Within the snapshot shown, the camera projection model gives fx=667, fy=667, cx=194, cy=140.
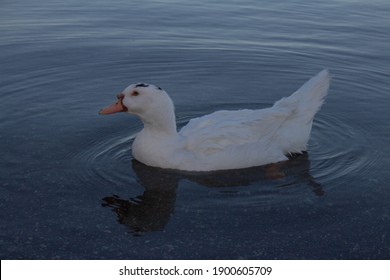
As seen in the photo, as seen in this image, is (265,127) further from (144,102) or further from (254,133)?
(144,102)

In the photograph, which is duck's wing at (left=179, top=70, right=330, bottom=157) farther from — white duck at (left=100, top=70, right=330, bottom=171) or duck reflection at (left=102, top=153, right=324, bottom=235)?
duck reflection at (left=102, top=153, right=324, bottom=235)

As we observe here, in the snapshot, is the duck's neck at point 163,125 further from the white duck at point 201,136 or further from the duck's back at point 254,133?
the duck's back at point 254,133

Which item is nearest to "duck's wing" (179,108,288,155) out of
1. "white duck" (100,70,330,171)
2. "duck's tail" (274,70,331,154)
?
"white duck" (100,70,330,171)

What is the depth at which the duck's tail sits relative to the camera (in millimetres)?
8602

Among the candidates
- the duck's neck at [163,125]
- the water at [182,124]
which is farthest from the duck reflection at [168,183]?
the duck's neck at [163,125]

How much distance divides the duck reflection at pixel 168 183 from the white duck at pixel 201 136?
0.10 metres

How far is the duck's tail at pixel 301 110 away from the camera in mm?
8602

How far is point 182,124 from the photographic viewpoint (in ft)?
31.6

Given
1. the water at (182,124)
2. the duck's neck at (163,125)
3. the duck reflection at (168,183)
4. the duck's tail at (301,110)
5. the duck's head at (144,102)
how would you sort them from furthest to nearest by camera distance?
the duck's tail at (301,110) < the duck's neck at (163,125) < the duck's head at (144,102) < the duck reflection at (168,183) < the water at (182,124)

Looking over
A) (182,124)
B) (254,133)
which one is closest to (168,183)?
(254,133)

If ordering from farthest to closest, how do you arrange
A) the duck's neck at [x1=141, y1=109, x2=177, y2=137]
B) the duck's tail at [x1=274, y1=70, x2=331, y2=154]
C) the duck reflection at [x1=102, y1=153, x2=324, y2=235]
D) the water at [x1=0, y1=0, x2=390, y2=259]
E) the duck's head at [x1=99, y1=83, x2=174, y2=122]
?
the duck's tail at [x1=274, y1=70, x2=331, y2=154] < the duck's neck at [x1=141, y1=109, x2=177, y2=137] < the duck's head at [x1=99, y1=83, x2=174, y2=122] < the duck reflection at [x1=102, y1=153, x2=324, y2=235] < the water at [x1=0, y1=0, x2=390, y2=259]

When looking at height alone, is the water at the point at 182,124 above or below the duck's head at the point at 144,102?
below

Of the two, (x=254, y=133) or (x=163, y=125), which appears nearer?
(x=163, y=125)

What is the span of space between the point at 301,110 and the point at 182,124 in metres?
1.83
